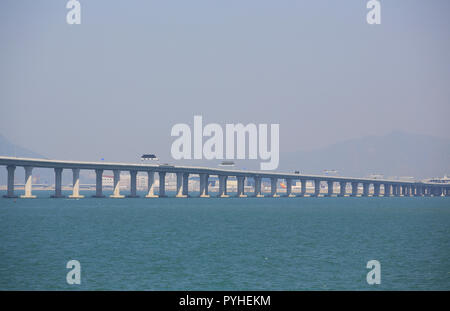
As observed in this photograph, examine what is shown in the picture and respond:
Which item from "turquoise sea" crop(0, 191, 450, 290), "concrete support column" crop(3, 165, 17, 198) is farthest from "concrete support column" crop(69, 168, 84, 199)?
"turquoise sea" crop(0, 191, 450, 290)

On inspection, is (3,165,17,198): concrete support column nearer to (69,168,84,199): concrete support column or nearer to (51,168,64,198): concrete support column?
(51,168,64,198): concrete support column

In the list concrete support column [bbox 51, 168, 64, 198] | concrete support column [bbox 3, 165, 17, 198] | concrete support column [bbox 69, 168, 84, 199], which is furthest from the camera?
concrete support column [bbox 69, 168, 84, 199]

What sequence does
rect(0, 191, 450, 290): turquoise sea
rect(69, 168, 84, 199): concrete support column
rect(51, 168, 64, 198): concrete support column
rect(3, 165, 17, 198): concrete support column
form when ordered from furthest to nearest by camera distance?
rect(69, 168, 84, 199): concrete support column
rect(51, 168, 64, 198): concrete support column
rect(3, 165, 17, 198): concrete support column
rect(0, 191, 450, 290): turquoise sea

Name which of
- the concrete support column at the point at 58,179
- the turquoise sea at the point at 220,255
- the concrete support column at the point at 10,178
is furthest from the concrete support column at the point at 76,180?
the turquoise sea at the point at 220,255

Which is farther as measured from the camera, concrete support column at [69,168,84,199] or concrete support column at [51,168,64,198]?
concrete support column at [69,168,84,199]

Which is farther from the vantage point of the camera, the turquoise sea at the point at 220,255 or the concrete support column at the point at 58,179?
the concrete support column at the point at 58,179

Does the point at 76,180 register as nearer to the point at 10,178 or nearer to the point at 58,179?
the point at 58,179

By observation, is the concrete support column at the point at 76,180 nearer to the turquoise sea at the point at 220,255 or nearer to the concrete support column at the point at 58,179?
the concrete support column at the point at 58,179

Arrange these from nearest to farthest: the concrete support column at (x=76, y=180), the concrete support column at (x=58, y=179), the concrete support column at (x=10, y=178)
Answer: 1. the concrete support column at (x=10, y=178)
2. the concrete support column at (x=58, y=179)
3. the concrete support column at (x=76, y=180)

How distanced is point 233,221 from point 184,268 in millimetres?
54056

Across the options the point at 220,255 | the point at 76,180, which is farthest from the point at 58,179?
the point at 220,255

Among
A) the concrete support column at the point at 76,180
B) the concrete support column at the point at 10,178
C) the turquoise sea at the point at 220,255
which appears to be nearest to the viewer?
the turquoise sea at the point at 220,255
